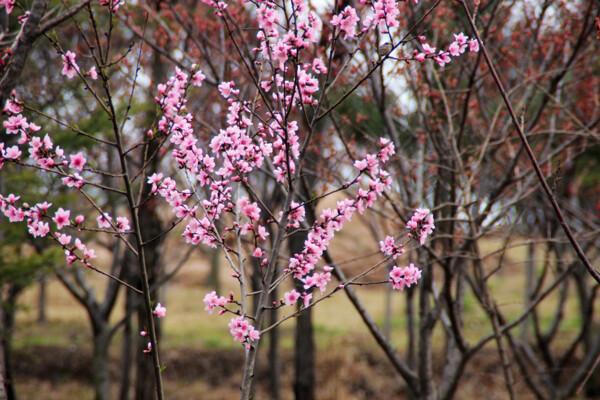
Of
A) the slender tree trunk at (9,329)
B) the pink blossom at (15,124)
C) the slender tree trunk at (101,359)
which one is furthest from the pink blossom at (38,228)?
the slender tree trunk at (101,359)

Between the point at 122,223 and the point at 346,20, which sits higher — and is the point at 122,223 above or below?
below

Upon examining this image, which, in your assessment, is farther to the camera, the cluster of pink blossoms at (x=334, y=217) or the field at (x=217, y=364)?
the field at (x=217, y=364)

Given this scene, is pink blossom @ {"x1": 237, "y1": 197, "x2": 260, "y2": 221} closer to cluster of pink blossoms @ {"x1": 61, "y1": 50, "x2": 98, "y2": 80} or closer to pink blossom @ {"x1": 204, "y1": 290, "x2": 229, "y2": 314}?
pink blossom @ {"x1": 204, "y1": 290, "x2": 229, "y2": 314}

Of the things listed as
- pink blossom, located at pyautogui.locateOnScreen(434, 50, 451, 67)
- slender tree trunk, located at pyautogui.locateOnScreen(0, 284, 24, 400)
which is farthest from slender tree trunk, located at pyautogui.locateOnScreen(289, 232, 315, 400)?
pink blossom, located at pyautogui.locateOnScreen(434, 50, 451, 67)

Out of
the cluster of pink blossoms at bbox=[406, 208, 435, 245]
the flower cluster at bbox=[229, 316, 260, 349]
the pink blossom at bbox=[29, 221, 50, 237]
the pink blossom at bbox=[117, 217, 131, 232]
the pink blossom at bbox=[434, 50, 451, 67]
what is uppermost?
the pink blossom at bbox=[434, 50, 451, 67]

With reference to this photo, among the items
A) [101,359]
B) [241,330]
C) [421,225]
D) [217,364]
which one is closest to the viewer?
[241,330]

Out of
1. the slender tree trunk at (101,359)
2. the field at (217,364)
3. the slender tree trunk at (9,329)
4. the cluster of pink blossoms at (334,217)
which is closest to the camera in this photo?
the cluster of pink blossoms at (334,217)

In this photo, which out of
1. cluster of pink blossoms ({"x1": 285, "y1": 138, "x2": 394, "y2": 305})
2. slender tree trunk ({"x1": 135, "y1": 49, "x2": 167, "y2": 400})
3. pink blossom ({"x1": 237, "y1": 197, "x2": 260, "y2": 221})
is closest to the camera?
cluster of pink blossoms ({"x1": 285, "y1": 138, "x2": 394, "y2": 305})

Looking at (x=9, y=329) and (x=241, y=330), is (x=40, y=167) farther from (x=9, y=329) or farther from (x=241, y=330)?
(x=9, y=329)

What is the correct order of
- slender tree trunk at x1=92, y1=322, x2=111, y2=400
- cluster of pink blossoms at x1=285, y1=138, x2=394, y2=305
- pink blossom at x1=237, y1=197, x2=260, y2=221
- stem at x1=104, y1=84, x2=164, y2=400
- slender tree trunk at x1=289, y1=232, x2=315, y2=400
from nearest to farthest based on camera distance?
stem at x1=104, y1=84, x2=164, y2=400, cluster of pink blossoms at x1=285, y1=138, x2=394, y2=305, pink blossom at x1=237, y1=197, x2=260, y2=221, slender tree trunk at x1=289, y1=232, x2=315, y2=400, slender tree trunk at x1=92, y1=322, x2=111, y2=400

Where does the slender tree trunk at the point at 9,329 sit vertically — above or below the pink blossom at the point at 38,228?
above

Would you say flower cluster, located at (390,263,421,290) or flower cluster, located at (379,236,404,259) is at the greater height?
flower cluster, located at (379,236,404,259)

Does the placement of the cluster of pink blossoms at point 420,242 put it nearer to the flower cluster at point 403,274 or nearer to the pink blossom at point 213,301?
the flower cluster at point 403,274

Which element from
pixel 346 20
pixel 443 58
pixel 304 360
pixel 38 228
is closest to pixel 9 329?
pixel 304 360
